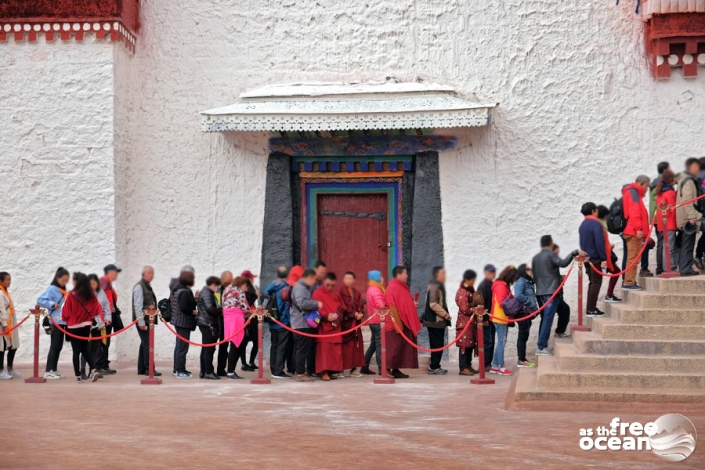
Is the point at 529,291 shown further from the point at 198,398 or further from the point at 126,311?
the point at 126,311

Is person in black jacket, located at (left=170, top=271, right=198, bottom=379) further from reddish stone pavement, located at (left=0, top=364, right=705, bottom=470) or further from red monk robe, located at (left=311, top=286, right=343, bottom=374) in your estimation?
red monk robe, located at (left=311, top=286, right=343, bottom=374)

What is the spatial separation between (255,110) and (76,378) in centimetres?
369

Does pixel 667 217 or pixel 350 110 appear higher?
pixel 350 110

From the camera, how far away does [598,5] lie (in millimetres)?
12297

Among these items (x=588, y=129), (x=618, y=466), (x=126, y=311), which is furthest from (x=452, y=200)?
(x=618, y=466)

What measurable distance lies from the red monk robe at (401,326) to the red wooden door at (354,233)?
6.10 feet

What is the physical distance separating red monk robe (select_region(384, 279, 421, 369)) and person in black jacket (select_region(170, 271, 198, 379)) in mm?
2087

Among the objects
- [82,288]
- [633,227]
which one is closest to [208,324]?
[82,288]

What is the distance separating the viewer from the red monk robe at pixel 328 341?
10.5 m

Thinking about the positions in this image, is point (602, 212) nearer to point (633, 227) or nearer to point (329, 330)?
point (633, 227)

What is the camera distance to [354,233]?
12.7 meters

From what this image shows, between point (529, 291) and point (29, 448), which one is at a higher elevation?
point (529, 291)

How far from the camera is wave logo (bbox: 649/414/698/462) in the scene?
20.6 feet

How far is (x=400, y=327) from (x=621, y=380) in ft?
9.35
